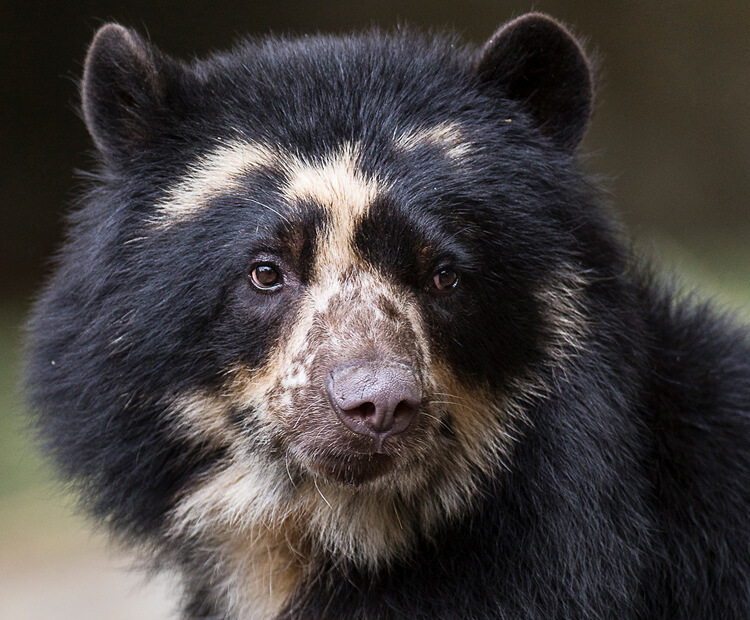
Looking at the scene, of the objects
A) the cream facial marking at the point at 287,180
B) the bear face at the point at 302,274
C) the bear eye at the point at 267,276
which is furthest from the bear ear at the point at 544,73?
the bear eye at the point at 267,276

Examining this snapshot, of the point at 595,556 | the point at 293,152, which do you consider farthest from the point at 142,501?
the point at 595,556

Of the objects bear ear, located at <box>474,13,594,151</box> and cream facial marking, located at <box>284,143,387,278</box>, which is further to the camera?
bear ear, located at <box>474,13,594,151</box>

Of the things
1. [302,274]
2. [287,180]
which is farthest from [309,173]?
[302,274]

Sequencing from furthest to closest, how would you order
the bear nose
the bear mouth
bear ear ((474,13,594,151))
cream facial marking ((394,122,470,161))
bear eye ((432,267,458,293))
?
bear ear ((474,13,594,151))
cream facial marking ((394,122,470,161))
bear eye ((432,267,458,293))
the bear mouth
the bear nose

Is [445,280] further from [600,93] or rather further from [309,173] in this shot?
[600,93]

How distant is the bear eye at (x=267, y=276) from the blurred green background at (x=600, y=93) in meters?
9.89

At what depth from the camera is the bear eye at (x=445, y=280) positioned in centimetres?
417

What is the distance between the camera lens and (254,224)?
163 inches

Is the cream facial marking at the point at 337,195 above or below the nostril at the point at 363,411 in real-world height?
above

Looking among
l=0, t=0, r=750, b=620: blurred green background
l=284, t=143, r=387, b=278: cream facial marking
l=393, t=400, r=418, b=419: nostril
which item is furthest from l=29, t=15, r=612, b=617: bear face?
l=0, t=0, r=750, b=620: blurred green background

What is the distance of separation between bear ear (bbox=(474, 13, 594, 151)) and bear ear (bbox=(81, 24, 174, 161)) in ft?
4.79

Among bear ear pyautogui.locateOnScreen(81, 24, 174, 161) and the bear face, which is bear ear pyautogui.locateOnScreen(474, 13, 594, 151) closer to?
the bear face

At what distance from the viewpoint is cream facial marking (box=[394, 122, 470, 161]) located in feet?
14.0

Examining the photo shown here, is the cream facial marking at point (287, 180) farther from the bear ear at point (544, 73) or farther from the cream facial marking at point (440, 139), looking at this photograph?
the bear ear at point (544, 73)
